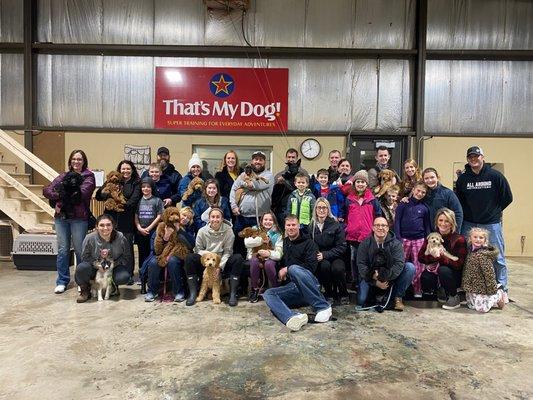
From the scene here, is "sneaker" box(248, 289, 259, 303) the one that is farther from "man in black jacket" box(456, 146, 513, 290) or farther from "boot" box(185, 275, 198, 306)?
"man in black jacket" box(456, 146, 513, 290)

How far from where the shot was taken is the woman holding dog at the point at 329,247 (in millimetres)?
3609

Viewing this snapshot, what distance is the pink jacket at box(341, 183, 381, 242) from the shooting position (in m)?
3.85

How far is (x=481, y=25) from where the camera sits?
6.91 m

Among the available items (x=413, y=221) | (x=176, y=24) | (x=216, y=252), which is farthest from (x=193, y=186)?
(x=176, y=24)

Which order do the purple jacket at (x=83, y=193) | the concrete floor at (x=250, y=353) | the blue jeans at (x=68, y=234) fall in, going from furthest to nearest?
the blue jeans at (x=68, y=234) < the purple jacket at (x=83, y=193) < the concrete floor at (x=250, y=353)

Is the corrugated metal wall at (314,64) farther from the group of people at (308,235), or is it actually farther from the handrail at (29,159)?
the group of people at (308,235)

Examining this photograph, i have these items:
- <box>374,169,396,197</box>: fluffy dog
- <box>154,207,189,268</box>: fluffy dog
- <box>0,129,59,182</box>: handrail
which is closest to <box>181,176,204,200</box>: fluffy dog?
<box>154,207,189,268</box>: fluffy dog

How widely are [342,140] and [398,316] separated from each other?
13.2ft

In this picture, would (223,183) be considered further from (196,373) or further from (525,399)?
(525,399)

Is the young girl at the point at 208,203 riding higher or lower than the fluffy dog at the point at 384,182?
lower

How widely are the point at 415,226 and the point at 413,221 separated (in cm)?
5

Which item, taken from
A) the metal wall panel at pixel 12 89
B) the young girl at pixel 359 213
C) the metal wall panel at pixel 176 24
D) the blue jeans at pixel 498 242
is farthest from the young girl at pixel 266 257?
the metal wall panel at pixel 12 89

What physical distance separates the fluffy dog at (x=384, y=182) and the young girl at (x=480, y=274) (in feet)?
3.10

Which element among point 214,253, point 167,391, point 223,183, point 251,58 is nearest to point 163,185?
point 223,183
